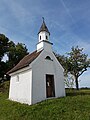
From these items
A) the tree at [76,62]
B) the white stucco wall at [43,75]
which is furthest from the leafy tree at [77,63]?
the white stucco wall at [43,75]

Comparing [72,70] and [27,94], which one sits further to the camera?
[72,70]

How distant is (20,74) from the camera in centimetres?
1482

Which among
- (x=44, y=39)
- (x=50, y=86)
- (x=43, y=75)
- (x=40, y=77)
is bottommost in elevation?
(x=50, y=86)

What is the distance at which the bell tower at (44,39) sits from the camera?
1514cm

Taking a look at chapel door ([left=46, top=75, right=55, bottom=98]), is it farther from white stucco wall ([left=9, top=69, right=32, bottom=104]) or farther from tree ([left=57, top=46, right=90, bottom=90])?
tree ([left=57, top=46, right=90, bottom=90])

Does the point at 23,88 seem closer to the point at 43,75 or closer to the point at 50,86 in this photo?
the point at 43,75

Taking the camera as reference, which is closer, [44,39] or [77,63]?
[44,39]

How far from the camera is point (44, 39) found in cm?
1558

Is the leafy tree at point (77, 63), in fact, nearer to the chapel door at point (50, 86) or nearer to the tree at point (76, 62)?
the tree at point (76, 62)

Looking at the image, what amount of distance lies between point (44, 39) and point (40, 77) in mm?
4805

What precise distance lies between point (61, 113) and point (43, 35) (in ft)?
31.4

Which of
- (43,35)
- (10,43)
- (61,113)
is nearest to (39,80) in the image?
(61,113)

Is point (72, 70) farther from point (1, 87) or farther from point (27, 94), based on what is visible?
point (27, 94)

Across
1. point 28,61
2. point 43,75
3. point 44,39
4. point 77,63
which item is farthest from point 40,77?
point 77,63
